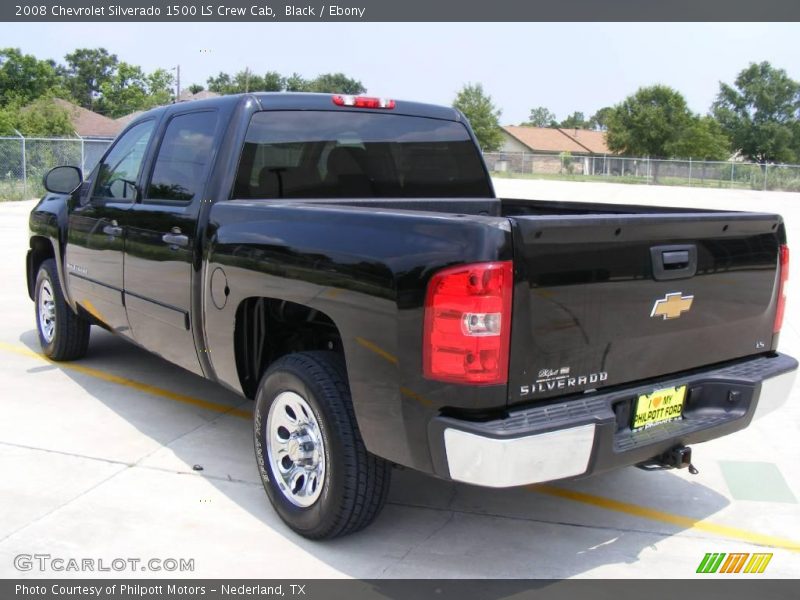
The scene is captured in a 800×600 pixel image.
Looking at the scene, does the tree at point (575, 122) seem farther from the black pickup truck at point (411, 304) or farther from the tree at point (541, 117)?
the black pickup truck at point (411, 304)

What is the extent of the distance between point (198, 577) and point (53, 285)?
12.1 feet

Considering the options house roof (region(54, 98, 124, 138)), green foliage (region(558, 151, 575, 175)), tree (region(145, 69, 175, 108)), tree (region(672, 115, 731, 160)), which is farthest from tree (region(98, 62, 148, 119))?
tree (region(672, 115, 731, 160))

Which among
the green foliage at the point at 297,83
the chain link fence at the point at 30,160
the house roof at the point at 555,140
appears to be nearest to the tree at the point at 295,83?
the green foliage at the point at 297,83

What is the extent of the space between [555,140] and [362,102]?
90.6 m

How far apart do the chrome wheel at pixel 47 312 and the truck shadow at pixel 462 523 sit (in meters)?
1.80

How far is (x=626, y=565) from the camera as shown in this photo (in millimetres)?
3510

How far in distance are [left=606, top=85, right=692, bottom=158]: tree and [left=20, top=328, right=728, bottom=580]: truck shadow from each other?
64.0m

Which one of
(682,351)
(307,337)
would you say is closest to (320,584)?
(307,337)

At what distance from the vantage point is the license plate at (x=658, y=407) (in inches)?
128

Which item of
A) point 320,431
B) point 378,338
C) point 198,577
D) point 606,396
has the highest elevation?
point 378,338

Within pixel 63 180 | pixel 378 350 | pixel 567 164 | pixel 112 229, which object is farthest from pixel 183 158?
pixel 567 164

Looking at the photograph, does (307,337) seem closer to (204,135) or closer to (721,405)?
(204,135)

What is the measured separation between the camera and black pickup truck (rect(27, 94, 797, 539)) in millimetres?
→ 2863

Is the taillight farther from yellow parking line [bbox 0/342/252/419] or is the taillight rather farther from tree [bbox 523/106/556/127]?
tree [bbox 523/106/556/127]
